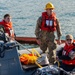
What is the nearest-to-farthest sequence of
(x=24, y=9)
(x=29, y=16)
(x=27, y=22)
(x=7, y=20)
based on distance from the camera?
1. (x=7, y=20)
2. (x=27, y=22)
3. (x=29, y=16)
4. (x=24, y=9)

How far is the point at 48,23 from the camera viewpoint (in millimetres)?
6562

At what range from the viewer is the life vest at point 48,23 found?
21.3 ft

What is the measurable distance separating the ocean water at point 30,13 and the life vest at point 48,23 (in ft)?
20.8

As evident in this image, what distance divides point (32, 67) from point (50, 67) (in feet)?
1.78

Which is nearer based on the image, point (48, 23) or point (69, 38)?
point (69, 38)

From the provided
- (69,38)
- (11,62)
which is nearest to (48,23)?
(69,38)

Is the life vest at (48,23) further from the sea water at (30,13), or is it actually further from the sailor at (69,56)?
the sea water at (30,13)

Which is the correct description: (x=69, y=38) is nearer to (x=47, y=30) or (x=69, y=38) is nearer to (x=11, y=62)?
(x=47, y=30)

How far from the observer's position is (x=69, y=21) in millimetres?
15719

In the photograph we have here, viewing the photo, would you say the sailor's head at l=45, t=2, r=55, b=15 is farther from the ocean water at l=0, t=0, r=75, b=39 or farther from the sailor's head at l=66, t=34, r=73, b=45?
the ocean water at l=0, t=0, r=75, b=39

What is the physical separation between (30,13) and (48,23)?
11.2m

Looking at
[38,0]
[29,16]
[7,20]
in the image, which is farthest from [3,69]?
[38,0]

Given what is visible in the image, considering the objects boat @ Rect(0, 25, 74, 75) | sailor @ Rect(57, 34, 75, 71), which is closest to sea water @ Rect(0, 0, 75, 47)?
sailor @ Rect(57, 34, 75, 71)

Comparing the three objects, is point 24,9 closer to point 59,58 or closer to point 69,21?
point 69,21
